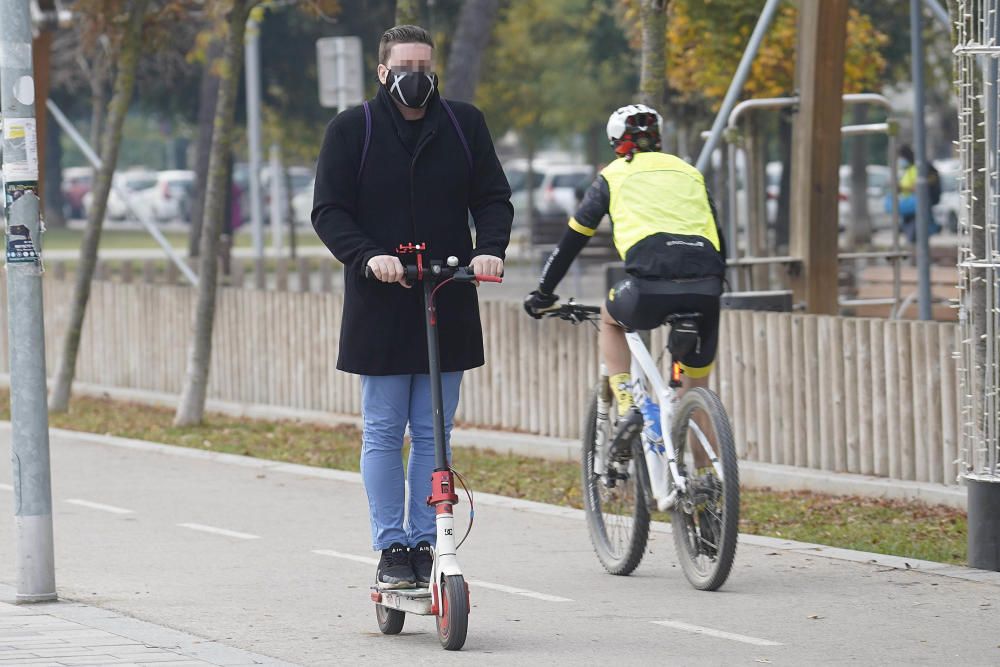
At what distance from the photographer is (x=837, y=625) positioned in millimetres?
6379

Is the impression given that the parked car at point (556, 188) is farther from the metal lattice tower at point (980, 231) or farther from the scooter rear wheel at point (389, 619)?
the scooter rear wheel at point (389, 619)

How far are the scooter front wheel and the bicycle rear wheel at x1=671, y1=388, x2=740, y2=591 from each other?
3.98ft

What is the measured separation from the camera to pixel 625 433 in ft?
24.5

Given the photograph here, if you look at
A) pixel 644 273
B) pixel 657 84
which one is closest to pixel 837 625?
pixel 644 273

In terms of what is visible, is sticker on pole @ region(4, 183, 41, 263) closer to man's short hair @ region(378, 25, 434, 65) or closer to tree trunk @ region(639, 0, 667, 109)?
man's short hair @ region(378, 25, 434, 65)

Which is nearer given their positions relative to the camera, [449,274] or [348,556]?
[449,274]

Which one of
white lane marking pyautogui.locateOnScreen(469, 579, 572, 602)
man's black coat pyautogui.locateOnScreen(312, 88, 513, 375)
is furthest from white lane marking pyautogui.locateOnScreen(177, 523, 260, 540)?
man's black coat pyautogui.locateOnScreen(312, 88, 513, 375)

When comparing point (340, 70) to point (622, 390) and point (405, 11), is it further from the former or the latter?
point (622, 390)

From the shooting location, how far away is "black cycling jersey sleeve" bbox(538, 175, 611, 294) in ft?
24.5

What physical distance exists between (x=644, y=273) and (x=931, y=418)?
279 cm

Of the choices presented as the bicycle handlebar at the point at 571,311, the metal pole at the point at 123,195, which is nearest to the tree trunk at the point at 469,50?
the metal pole at the point at 123,195

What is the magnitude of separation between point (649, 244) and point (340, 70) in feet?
31.2

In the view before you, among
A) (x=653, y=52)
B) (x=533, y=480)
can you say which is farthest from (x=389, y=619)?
(x=653, y=52)

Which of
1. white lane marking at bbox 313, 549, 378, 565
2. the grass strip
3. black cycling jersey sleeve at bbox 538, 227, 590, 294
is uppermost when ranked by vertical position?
black cycling jersey sleeve at bbox 538, 227, 590, 294
